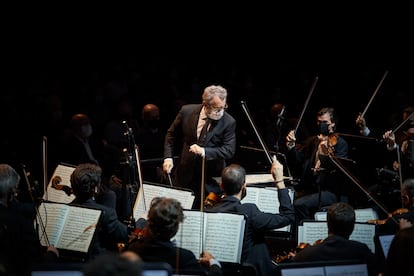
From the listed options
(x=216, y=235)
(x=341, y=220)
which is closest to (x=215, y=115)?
(x=216, y=235)

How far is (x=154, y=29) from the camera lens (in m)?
12.7

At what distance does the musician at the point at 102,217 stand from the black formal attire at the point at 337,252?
140 cm

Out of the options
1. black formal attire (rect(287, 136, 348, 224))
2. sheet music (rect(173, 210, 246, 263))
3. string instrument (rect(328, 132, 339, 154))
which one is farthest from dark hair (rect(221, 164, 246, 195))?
string instrument (rect(328, 132, 339, 154))

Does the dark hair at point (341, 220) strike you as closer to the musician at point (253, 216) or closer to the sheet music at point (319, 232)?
the musician at point (253, 216)

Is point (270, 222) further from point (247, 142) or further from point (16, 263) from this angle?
point (247, 142)

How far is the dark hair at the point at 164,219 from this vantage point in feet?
13.0

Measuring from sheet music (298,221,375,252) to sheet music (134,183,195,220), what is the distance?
1.01 meters


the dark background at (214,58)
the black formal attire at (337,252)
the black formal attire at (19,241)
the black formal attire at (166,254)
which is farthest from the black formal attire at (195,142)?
the dark background at (214,58)

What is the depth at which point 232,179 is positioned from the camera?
507 cm

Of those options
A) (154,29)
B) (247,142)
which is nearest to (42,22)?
(154,29)

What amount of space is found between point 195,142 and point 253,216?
195 cm

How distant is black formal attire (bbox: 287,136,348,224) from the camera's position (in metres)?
7.12

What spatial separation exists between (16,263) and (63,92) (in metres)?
6.09

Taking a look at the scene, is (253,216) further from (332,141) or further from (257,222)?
(332,141)
